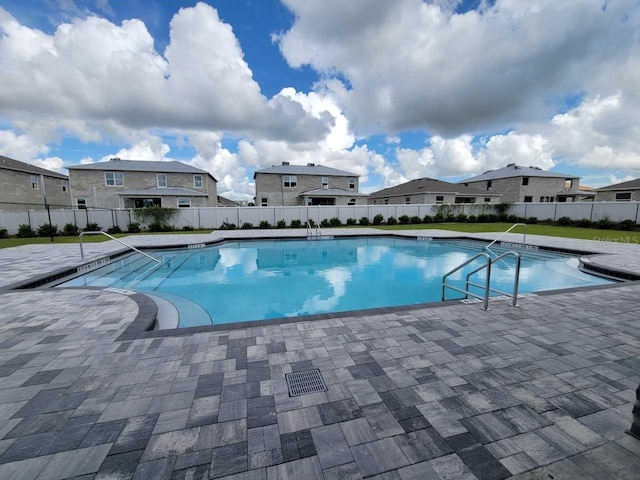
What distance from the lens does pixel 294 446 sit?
1981mm

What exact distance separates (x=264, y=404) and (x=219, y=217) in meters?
21.1

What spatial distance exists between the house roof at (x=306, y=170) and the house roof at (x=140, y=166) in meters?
7.47

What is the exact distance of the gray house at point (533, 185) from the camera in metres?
35.2

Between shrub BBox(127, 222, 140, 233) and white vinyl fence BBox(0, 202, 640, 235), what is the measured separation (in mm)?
384

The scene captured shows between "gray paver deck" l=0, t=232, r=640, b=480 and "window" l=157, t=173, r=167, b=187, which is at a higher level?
"window" l=157, t=173, r=167, b=187

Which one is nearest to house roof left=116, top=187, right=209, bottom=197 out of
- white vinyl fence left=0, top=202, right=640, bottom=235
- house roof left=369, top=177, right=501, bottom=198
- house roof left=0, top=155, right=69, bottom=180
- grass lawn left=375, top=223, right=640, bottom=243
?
white vinyl fence left=0, top=202, right=640, bottom=235

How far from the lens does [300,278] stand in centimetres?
941

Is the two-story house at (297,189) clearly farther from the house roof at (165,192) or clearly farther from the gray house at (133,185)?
the house roof at (165,192)

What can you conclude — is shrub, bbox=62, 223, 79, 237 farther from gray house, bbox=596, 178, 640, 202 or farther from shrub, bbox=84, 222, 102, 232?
gray house, bbox=596, 178, 640, 202

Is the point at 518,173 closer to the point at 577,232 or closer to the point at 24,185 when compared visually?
the point at 577,232

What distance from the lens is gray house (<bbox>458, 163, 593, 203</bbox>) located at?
35.2 meters

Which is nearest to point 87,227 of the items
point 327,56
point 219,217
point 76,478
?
point 219,217

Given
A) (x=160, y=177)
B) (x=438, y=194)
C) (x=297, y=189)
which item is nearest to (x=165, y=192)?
(x=160, y=177)

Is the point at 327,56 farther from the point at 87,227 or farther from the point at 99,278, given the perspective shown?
the point at 87,227
